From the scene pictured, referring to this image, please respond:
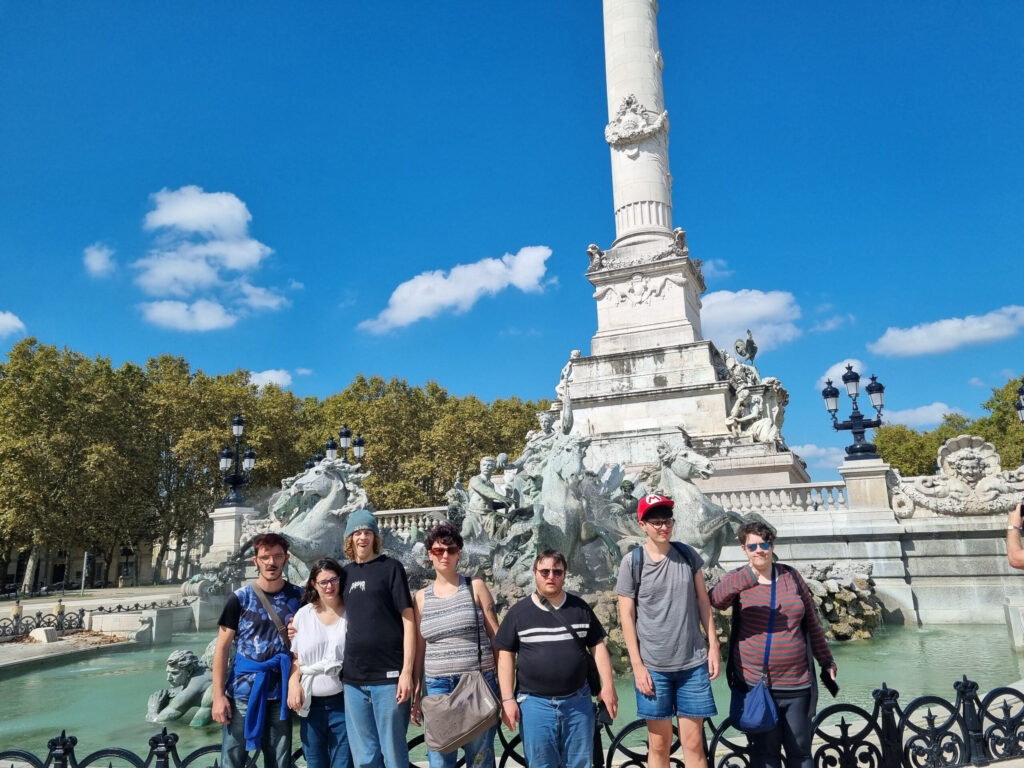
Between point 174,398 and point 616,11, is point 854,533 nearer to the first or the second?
point 616,11

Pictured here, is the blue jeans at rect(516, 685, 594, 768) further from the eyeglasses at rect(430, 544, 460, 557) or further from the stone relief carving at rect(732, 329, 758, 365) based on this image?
the stone relief carving at rect(732, 329, 758, 365)

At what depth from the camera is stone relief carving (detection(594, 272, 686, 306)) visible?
23.0 metres

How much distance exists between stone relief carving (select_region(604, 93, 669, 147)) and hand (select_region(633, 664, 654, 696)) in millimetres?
22830

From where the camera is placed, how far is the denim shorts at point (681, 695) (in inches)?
145

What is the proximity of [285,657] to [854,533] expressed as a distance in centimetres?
1273

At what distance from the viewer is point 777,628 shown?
3.75 metres

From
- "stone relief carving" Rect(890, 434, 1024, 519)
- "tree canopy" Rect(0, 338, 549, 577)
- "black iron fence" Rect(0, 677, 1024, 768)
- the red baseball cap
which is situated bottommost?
Answer: "black iron fence" Rect(0, 677, 1024, 768)

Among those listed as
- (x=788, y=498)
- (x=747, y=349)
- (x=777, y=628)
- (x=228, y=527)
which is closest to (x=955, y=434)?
(x=747, y=349)

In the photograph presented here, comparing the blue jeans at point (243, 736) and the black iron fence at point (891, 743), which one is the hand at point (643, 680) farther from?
the blue jeans at point (243, 736)

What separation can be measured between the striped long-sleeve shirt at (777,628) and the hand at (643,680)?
20.5 inches

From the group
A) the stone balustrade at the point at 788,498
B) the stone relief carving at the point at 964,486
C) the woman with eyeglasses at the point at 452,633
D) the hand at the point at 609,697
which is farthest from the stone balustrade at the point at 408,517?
the hand at the point at 609,697

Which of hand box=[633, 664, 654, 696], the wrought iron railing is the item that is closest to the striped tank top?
hand box=[633, 664, 654, 696]

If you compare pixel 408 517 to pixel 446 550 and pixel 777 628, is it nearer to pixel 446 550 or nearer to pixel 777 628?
pixel 446 550

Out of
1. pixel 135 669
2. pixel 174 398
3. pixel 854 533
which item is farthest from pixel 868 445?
pixel 174 398
